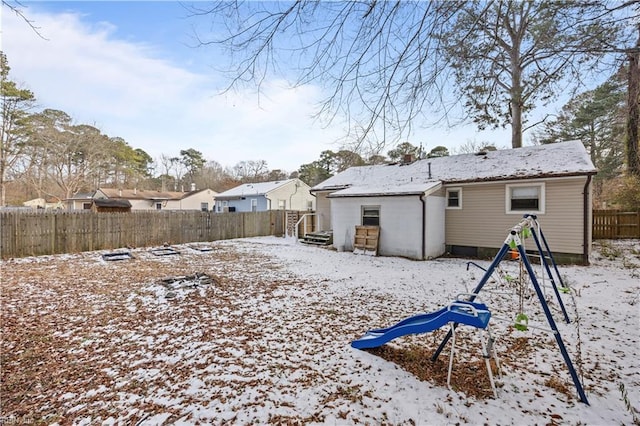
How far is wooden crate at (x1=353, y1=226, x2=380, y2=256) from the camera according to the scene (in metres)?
10.6

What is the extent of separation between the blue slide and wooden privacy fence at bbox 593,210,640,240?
14.3 metres

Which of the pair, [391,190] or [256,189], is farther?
[256,189]

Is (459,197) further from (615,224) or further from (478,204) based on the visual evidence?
(615,224)

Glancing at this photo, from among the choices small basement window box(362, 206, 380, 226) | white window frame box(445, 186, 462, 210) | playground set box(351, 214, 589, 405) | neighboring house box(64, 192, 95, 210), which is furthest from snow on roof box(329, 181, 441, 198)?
neighboring house box(64, 192, 95, 210)

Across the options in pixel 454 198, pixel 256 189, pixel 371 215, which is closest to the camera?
pixel 454 198

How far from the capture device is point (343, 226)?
11.7m

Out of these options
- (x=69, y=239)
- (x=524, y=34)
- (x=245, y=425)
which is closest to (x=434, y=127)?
(x=524, y=34)

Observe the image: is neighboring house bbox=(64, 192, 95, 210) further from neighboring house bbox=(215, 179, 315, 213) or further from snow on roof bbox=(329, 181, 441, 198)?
snow on roof bbox=(329, 181, 441, 198)

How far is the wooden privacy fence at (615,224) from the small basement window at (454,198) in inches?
284

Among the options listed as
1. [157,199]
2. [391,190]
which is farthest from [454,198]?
[157,199]

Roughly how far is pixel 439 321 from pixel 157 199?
34331 millimetres

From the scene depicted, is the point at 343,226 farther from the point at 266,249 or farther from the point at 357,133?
the point at 357,133

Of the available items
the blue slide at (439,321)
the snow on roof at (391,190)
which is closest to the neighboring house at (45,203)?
the snow on roof at (391,190)

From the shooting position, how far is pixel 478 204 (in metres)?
10.1
